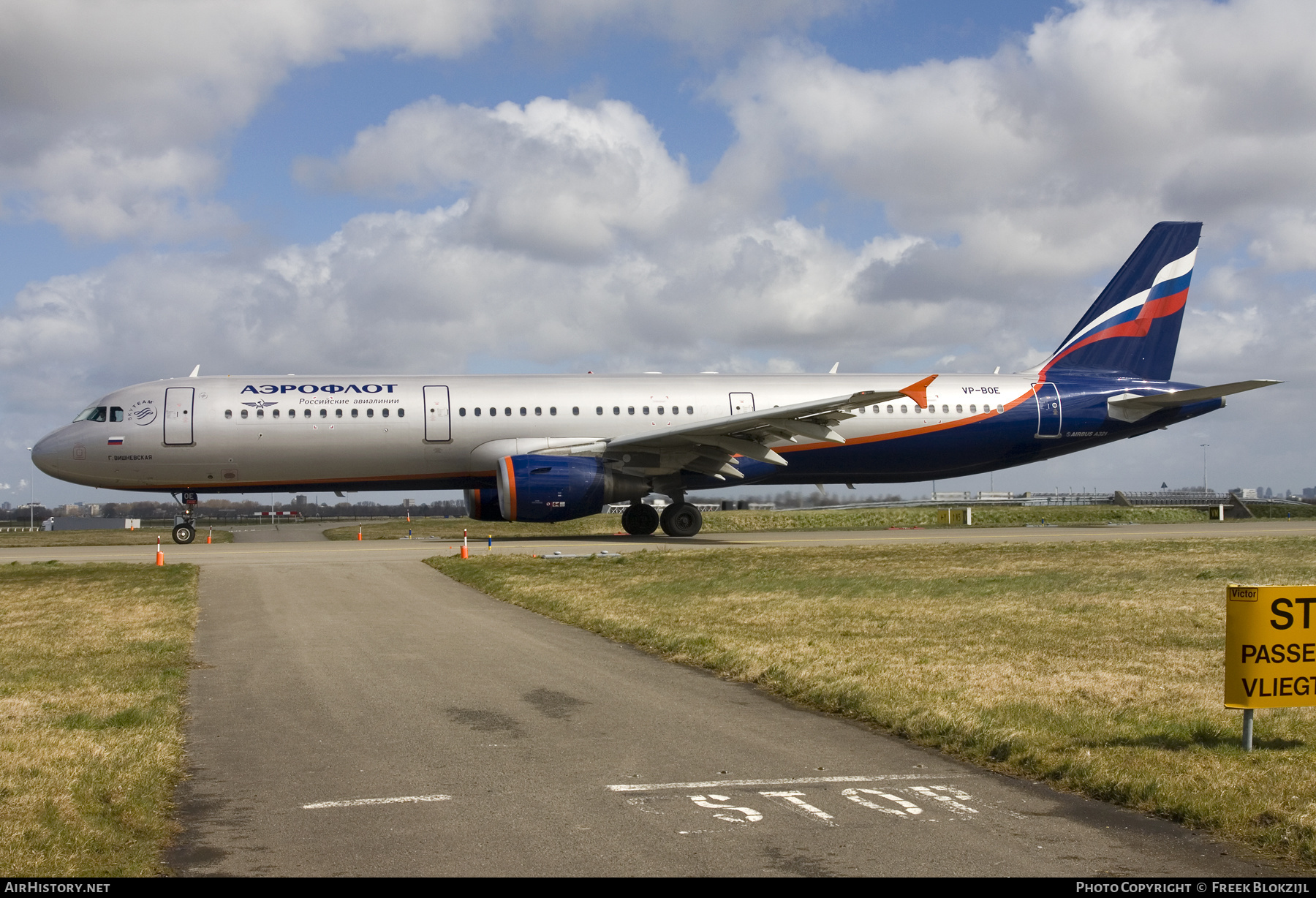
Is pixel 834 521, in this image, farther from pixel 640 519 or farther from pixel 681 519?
pixel 681 519

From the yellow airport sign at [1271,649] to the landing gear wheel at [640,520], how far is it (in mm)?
24045

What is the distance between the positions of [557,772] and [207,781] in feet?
6.75

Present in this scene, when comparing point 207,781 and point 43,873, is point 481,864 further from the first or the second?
point 207,781

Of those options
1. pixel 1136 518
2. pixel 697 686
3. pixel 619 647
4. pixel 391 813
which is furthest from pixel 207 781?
pixel 1136 518

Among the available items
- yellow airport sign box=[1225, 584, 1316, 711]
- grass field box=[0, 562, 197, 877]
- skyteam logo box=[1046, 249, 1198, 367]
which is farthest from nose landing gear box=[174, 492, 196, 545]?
yellow airport sign box=[1225, 584, 1316, 711]

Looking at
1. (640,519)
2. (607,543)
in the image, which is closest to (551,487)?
(607,543)

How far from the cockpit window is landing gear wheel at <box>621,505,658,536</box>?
1387 centimetres

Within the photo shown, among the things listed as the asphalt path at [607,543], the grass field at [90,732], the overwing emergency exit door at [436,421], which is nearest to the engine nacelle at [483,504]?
the asphalt path at [607,543]

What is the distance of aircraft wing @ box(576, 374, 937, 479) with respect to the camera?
82.5ft

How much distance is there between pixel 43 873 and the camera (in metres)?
4.69

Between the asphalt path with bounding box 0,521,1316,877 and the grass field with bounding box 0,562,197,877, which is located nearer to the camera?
the asphalt path with bounding box 0,521,1316,877

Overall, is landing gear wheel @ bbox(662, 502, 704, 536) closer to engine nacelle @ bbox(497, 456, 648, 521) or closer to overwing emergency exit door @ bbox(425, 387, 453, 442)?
engine nacelle @ bbox(497, 456, 648, 521)

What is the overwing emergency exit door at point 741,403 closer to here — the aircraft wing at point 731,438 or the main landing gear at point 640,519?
the aircraft wing at point 731,438

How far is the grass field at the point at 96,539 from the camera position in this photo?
3316 cm
